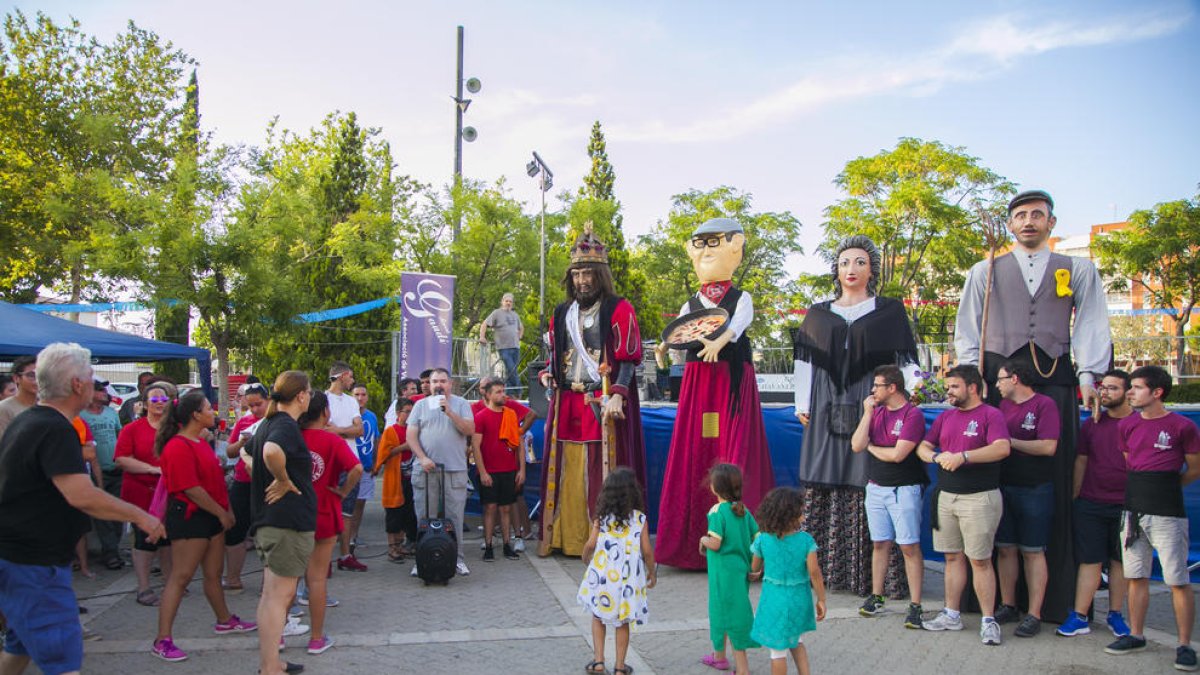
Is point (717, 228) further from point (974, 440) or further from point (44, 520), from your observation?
point (44, 520)

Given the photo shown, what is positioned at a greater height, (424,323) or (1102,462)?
(424,323)

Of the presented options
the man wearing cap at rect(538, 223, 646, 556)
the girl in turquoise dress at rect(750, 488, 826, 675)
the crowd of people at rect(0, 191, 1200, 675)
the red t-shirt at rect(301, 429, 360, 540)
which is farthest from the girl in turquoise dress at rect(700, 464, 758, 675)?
the man wearing cap at rect(538, 223, 646, 556)

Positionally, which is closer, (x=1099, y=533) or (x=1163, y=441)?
(x=1163, y=441)

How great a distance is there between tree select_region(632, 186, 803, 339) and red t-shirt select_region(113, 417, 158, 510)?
3133cm

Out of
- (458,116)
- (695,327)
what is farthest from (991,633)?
(458,116)

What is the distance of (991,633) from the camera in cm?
506

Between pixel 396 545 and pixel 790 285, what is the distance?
110ft

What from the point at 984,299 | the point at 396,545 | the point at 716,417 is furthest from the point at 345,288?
the point at 984,299

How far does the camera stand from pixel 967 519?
5.08 m

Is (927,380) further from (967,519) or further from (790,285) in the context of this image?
(790,285)

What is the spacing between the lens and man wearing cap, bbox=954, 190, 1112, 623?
5.52 meters

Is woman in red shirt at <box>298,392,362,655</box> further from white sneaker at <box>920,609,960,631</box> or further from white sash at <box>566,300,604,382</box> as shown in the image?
white sneaker at <box>920,609,960,631</box>

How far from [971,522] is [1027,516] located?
512 mm

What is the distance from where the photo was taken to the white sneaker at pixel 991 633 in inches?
199
